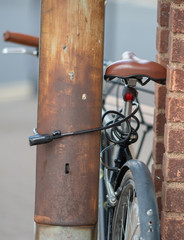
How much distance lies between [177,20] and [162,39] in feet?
1.38

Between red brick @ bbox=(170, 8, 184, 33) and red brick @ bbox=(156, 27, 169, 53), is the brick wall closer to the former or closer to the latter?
red brick @ bbox=(170, 8, 184, 33)

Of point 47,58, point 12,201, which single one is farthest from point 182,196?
point 12,201

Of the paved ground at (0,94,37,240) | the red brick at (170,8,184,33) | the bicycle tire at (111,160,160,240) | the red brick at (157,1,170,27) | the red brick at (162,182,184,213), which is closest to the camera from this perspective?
the bicycle tire at (111,160,160,240)

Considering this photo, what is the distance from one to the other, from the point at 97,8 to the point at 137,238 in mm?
772

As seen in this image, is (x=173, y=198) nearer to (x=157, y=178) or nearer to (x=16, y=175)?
(x=157, y=178)

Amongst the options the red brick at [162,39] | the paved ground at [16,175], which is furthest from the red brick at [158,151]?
the paved ground at [16,175]

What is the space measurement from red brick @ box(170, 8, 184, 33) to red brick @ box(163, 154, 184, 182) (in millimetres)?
442

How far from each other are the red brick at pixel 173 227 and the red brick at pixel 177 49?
1.82 ft

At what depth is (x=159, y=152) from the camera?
2.49 metres

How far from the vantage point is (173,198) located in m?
2.12

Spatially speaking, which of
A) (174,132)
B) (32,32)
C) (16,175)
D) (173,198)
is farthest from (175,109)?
(32,32)

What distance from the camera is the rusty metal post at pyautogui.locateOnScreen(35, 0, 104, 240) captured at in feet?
6.32

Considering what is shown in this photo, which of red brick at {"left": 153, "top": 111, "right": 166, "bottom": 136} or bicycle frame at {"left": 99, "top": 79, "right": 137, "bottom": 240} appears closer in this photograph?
bicycle frame at {"left": 99, "top": 79, "right": 137, "bottom": 240}

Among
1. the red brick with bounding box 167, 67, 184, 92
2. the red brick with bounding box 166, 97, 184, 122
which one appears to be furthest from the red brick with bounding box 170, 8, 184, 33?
the red brick with bounding box 166, 97, 184, 122
